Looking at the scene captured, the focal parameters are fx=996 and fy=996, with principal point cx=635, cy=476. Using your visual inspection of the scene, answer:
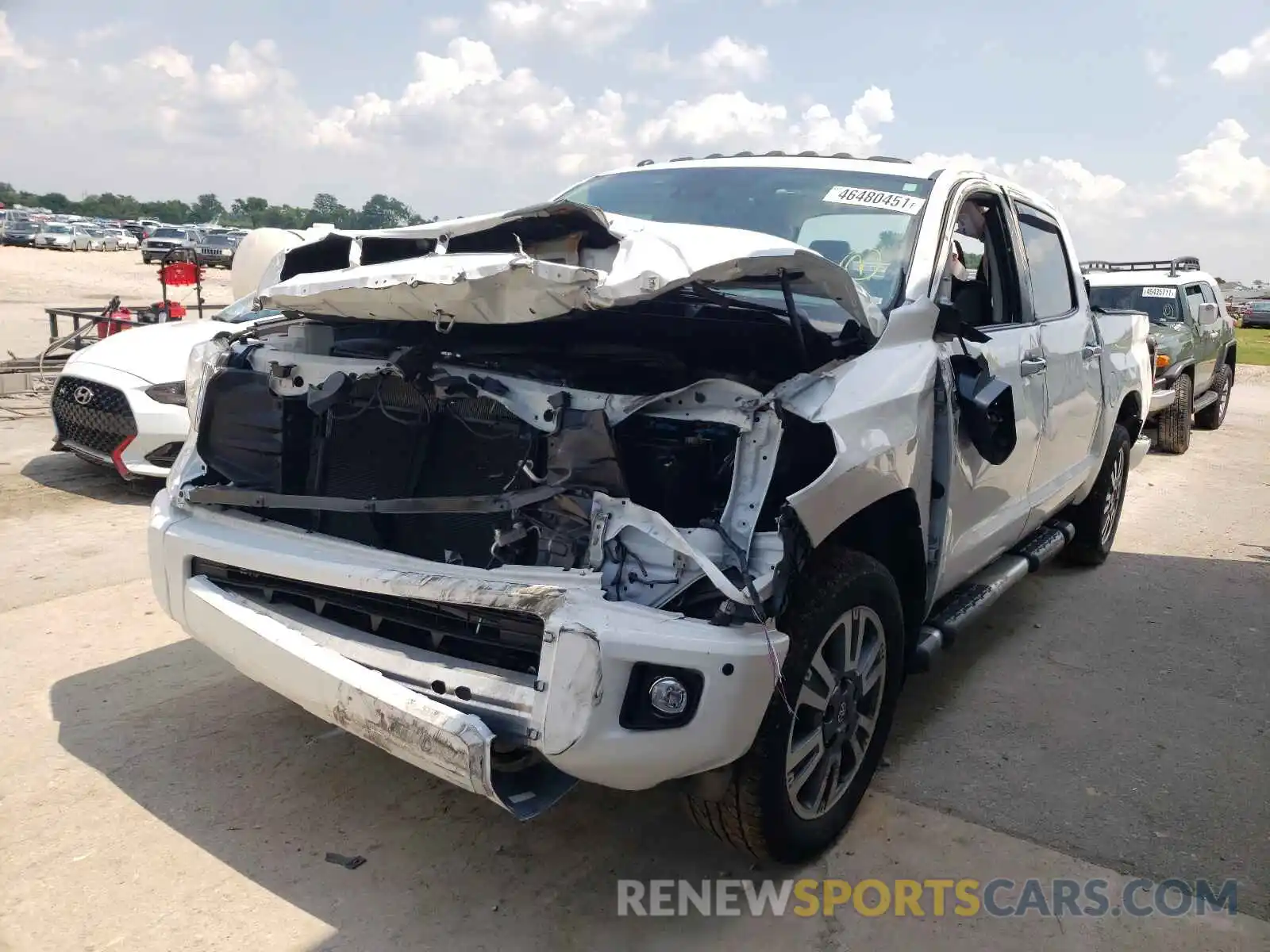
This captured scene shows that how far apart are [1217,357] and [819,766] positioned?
38.0 ft

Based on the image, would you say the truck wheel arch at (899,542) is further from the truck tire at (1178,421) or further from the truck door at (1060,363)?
the truck tire at (1178,421)

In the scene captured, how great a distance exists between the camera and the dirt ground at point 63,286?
1762 centimetres

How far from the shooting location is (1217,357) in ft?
39.7

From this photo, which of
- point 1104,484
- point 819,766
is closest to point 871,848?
point 819,766

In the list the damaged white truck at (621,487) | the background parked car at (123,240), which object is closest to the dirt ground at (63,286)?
the background parked car at (123,240)

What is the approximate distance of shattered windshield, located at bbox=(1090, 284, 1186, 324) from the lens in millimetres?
10906

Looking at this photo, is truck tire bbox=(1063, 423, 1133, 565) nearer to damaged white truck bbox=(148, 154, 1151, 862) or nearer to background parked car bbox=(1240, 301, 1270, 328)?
damaged white truck bbox=(148, 154, 1151, 862)

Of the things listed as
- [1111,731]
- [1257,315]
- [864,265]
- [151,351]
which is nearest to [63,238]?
[151,351]

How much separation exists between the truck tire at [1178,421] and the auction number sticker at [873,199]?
8098 mm

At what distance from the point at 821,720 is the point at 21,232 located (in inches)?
1999

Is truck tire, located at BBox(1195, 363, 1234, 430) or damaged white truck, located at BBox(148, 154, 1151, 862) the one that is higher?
damaged white truck, located at BBox(148, 154, 1151, 862)

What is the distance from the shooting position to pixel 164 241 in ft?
120

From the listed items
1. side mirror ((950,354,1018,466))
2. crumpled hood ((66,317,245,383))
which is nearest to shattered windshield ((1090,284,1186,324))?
side mirror ((950,354,1018,466))

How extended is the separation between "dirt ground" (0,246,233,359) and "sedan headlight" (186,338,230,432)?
12040mm
